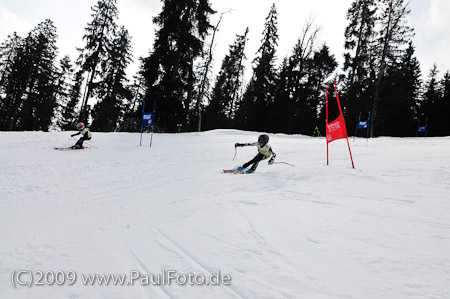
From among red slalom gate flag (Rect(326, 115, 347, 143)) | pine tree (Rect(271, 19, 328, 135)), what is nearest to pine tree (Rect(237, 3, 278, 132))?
pine tree (Rect(271, 19, 328, 135))

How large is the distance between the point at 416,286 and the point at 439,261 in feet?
2.43

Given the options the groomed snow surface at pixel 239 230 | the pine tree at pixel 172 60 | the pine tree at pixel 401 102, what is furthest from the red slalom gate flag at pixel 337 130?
the pine tree at pixel 401 102

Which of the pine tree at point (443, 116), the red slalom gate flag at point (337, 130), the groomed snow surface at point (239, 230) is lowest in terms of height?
the groomed snow surface at point (239, 230)

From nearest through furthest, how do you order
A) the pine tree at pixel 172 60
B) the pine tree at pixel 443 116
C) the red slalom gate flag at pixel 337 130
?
the red slalom gate flag at pixel 337 130 → the pine tree at pixel 172 60 → the pine tree at pixel 443 116

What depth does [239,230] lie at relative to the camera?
11.8ft

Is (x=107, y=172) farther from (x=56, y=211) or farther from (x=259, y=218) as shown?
(x=259, y=218)

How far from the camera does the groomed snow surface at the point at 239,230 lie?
2.36m

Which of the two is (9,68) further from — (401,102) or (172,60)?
(401,102)

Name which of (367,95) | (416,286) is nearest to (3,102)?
(416,286)

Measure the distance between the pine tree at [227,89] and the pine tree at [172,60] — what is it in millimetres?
11655

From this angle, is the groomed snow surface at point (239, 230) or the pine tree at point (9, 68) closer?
the groomed snow surface at point (239, 230)

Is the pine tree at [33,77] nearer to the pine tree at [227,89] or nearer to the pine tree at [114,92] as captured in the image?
the pine tree at [114,92]

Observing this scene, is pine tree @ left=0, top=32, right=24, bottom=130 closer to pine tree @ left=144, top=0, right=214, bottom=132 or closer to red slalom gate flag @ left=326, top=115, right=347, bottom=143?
pine tree @ left=144, top=0, right=214, bottom=132

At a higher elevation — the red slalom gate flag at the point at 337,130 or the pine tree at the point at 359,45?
the pine tree at the point at 359,45
